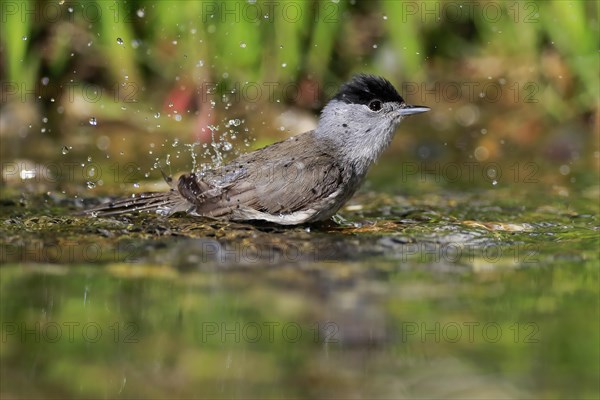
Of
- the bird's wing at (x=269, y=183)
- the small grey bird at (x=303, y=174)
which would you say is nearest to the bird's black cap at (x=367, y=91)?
the small grey bird at (x=303, y=174)

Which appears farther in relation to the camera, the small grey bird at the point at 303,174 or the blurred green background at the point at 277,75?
the blurred green background at the point at 277,75

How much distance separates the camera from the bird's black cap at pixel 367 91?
5.38m

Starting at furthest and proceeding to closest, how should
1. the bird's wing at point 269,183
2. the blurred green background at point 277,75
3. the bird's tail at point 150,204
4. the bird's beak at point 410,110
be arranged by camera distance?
the blurred green background at point 277,75, the bird's beak at point 410,110, the bird's tail at point 150,204, the bird's wing at point 269,183

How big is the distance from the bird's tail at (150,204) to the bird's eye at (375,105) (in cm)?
111

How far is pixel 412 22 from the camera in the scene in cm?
668

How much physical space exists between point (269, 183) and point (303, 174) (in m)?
0.18

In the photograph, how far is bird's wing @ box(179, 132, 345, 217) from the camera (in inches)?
197

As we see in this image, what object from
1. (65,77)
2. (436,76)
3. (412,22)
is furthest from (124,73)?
(436,76)

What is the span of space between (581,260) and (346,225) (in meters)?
1.29

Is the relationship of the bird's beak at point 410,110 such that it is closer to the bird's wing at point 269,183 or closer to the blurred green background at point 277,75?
the bird's wing at point 269,183

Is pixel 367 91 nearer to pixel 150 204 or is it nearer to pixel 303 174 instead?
pixel 303 174

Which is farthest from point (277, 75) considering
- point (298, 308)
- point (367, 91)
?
point (298, 308)

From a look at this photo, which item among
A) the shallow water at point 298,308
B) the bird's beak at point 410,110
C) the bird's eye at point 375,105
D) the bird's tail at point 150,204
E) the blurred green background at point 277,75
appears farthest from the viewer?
the blurred green background at point 277,75

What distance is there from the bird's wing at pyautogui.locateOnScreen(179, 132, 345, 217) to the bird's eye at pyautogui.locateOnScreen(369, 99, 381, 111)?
387 mm
